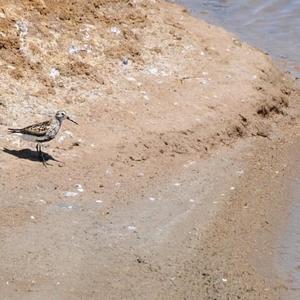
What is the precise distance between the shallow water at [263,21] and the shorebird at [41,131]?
5547 mm

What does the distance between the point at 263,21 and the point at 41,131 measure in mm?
8192

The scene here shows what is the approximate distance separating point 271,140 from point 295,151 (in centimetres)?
40

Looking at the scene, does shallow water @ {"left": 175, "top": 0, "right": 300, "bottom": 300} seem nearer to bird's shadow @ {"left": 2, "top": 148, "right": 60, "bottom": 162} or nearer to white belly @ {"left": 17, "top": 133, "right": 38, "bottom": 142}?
bird's shadow @ {"left": 2, "top": 148, "right": 60, "bottom": 162}

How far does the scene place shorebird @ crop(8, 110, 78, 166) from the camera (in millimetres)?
8562

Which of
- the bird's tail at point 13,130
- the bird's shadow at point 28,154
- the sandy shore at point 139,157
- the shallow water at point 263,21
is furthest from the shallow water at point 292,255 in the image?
the shallow water at point 263,21

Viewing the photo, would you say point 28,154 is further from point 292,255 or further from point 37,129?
point 292,255

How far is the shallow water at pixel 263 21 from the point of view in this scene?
14.2 m

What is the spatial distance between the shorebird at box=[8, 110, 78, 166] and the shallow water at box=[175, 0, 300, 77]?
18.2ft

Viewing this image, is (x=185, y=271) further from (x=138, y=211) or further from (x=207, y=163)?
(x=207, y=163)

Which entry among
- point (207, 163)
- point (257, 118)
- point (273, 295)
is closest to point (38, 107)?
point (207, 163)

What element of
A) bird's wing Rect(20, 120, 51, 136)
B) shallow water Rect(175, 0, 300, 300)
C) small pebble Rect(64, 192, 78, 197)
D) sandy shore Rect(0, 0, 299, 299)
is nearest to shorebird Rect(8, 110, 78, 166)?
bird's wing Rect(20, 120, 51, 136)

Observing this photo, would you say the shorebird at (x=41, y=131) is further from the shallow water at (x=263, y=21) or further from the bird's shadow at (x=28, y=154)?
the shallow water at (x=263, y=21)

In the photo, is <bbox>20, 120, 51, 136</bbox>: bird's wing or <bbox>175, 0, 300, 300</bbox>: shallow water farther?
<bbox>175, 0, 300, 300</bbox>: shallow water

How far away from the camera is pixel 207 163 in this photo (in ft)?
31.2
